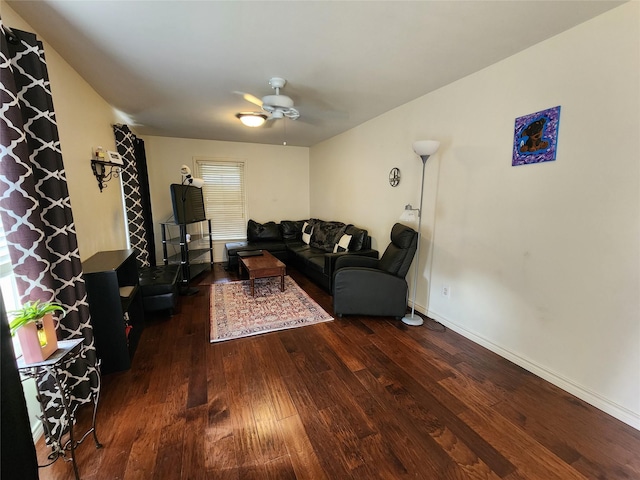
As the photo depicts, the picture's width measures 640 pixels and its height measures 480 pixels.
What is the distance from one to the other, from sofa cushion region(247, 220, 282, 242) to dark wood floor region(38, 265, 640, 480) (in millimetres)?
3062

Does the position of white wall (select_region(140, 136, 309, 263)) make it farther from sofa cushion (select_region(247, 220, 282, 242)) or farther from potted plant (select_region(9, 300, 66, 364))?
potted plant (select_region(9, 300, 66, 364))

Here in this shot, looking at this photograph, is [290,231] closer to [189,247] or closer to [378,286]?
[189,247]

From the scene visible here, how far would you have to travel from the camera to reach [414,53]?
2.07 metres

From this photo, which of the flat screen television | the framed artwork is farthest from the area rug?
the framed artwork

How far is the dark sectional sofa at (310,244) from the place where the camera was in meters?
3.87

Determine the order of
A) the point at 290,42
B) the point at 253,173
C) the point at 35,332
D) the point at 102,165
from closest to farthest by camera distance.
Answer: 1. the point at 35,332
2. the point at 290,42
3. the point at 102,165
4. the point at 253,173

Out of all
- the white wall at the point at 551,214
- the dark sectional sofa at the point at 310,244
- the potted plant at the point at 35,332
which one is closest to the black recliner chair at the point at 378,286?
the white wall at the point at 551,214

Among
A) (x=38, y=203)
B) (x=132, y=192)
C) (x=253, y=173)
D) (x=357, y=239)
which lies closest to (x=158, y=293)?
(x=132, y=192)

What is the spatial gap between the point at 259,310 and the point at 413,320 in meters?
1.77

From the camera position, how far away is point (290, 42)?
6.28ft

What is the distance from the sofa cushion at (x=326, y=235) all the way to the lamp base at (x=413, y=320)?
168 cm

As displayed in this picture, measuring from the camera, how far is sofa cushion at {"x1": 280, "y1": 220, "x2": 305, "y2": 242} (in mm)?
5645

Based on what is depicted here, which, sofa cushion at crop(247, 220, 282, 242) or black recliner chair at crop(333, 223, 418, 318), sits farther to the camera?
sofa cushion at crop(247, 220, 282, 242)

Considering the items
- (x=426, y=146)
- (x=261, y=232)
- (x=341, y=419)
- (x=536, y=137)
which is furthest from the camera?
(x=261, y=232)
